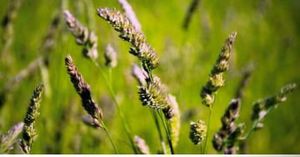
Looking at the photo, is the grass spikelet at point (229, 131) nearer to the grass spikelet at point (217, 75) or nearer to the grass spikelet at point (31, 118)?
the grass spikelet at point (217, 75)

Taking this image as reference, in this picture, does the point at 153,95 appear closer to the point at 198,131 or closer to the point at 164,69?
the point at 198,131

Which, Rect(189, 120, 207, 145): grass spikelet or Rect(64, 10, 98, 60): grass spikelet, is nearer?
Rect(189, 120, 207, 145): grass spikelet

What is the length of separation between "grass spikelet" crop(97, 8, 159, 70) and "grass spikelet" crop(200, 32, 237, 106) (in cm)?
7

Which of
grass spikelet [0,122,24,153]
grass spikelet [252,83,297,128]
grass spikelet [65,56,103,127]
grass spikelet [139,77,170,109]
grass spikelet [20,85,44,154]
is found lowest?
grass spikelet [0,122,24,153]

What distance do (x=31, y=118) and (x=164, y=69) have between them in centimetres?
77

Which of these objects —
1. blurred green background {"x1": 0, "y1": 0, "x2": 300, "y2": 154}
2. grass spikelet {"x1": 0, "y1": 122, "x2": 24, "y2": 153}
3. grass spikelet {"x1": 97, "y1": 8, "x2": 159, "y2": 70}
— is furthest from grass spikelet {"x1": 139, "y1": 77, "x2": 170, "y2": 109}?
blurred green background {"x1": 0, "y1": 0, "x2": 300, "y2": 154}

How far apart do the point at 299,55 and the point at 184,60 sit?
19.0 inches

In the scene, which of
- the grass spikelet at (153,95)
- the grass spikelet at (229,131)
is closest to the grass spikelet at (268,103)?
the grass spikelet at (229,131)

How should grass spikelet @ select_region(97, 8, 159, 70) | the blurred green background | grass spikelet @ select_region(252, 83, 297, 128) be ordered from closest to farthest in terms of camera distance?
1. grass spikelet @ select_region(97, 8, 159, 70)
2. grass spikelet @ select_region(252, 83, 297, 128)
3. the blurred green background

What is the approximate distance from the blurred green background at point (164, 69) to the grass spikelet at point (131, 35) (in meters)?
0.36

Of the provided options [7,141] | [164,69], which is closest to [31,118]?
[7,141]

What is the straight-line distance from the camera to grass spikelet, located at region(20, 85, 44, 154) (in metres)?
0.53

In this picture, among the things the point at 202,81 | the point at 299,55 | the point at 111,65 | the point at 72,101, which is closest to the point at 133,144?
the point at 111,65

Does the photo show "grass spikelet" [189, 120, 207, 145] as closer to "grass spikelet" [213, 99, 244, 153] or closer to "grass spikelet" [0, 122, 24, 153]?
"grass spikelet" [213, 99, 244, 153]
